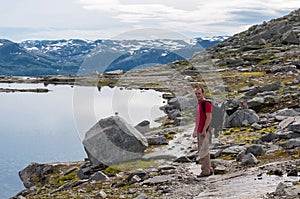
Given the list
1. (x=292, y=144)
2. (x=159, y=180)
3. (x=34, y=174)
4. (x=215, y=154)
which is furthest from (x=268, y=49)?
(x=159, y=180)

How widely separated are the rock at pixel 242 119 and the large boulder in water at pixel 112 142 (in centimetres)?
1046

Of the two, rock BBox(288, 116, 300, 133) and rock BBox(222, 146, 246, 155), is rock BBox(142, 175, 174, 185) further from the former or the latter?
rock BBox(288, 116, 300, 133)

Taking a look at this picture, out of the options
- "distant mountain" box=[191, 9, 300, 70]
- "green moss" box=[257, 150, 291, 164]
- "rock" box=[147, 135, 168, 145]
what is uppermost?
"distant mountain" box=[191, 9, 300, 70]

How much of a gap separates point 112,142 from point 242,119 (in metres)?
12.7

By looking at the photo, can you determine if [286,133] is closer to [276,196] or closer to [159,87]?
[276,196]

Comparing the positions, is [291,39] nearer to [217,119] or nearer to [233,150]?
[217,119]

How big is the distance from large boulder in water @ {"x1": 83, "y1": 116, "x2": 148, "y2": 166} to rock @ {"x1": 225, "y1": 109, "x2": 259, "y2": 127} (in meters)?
10.5

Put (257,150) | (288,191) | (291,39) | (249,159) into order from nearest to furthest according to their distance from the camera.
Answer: (288,191), (249,159), (257,150), (291,39)

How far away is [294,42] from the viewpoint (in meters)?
126

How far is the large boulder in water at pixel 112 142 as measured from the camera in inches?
1110

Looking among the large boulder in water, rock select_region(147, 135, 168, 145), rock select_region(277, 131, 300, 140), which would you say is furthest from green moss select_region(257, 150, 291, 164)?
rock select_region(147, 135, 168, 145)

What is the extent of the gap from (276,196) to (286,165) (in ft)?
18.3

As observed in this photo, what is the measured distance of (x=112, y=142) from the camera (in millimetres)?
28250

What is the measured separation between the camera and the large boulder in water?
92.5ft
